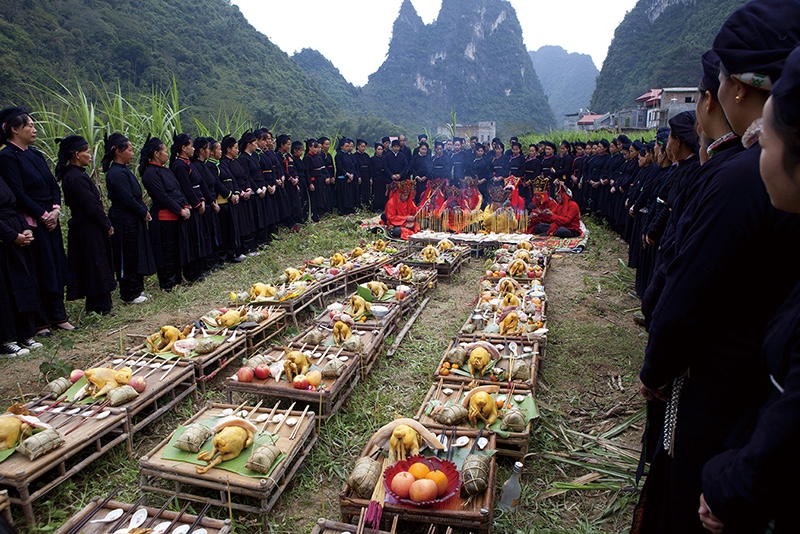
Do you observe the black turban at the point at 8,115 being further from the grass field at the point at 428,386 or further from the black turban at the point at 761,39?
the black turban at the point at 761,39

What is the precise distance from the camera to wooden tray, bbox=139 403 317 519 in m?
2.78

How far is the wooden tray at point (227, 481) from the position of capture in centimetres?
278

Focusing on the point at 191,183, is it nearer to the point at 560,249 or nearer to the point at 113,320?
the point at 113,320

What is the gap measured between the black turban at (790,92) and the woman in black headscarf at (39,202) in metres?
6.12

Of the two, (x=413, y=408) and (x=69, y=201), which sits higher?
(x=69, y=201)

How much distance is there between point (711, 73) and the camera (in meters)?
1.92

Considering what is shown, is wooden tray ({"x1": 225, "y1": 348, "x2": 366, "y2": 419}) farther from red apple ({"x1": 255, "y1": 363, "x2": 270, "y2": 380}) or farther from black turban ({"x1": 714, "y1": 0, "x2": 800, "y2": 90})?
black turban ({"x1": 714, "y1": 0, "x2": 800, "y2": 90})

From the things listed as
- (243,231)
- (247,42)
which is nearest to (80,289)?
(243,231)

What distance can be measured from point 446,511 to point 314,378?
1618 mm

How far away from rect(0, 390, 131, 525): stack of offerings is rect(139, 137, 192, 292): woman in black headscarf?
3.42m

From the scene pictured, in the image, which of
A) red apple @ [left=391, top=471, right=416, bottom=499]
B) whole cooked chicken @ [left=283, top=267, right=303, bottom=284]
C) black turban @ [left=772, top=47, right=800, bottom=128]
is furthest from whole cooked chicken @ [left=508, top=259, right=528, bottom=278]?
black turban @ [left=772, top=47, right=800, bottom=128]

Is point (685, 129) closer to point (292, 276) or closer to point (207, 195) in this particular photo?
point (292, 276)

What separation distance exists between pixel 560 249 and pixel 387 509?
7.72m

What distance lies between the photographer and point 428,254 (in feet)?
25.5
